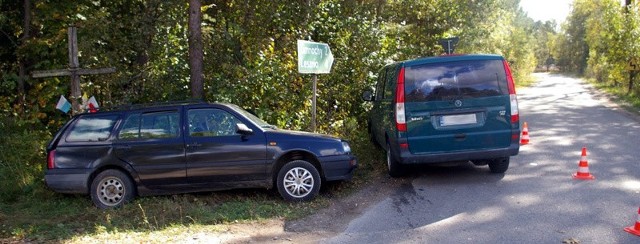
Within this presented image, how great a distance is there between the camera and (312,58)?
9.39 metres

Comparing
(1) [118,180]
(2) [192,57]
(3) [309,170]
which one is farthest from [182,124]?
(2) [192,57]

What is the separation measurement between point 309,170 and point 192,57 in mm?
4426

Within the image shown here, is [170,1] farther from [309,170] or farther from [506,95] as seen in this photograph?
[506,95]

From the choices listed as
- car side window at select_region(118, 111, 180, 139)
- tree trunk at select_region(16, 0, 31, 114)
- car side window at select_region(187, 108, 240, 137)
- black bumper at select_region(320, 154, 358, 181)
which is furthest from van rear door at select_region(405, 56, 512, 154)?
tree trunk at select_region(16, 0, 31, 114)

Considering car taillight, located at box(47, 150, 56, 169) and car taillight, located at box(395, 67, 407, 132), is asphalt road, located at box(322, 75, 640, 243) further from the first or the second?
car taillight, located at box(47, 150, 56, 169)

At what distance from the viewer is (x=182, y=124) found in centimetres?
733

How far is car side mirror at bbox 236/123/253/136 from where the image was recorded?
23.6 ft

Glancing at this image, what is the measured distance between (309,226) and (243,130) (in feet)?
5.65

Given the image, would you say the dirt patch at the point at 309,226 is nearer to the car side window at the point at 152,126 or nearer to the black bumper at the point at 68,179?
the car side window at the point at 152,126

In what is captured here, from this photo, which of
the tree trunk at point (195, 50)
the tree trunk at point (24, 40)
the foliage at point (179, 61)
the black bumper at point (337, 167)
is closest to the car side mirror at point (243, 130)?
the black bumper at point (337, 167)

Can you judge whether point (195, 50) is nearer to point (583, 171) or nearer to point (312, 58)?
point (312, 58)

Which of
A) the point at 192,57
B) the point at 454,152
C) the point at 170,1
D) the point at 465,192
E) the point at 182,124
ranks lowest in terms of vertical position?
the point at 465,192

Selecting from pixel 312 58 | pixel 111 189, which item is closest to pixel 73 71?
pixel 111 189

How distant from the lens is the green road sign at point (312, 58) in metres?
9.14
